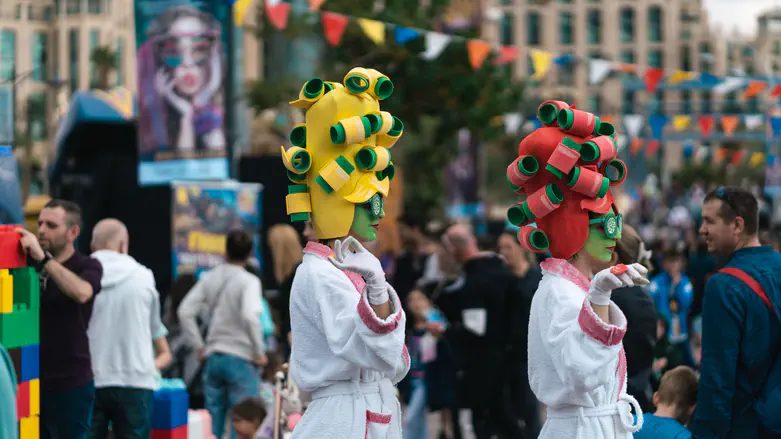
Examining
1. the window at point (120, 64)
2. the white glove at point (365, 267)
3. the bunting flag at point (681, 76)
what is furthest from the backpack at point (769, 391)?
the window at point (120, 64)

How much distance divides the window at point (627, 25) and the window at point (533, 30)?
7004 millimetres

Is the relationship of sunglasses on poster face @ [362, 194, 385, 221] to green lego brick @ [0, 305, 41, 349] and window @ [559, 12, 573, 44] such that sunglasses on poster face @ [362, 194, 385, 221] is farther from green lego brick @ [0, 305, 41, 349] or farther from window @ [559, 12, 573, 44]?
window @ [559, 12, 573, 44]

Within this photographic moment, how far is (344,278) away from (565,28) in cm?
9794

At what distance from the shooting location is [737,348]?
5.40m

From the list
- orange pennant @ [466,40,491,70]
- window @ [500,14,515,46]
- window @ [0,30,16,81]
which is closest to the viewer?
window @ [0,30,16,81]

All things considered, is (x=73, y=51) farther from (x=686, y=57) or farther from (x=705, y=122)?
(x=705, y=122)

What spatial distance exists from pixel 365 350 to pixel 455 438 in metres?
5.57

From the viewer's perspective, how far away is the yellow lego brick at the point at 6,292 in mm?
5660

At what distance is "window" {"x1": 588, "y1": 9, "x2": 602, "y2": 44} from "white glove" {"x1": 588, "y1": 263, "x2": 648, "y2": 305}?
9746 centimetres

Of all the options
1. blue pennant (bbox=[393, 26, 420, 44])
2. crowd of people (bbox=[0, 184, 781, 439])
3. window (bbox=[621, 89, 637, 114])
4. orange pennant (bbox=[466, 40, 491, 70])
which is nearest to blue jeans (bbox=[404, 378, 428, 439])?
crowd of people (bbox=[0, 184, 781, 439])

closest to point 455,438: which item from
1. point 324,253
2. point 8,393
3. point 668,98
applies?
point 324,253

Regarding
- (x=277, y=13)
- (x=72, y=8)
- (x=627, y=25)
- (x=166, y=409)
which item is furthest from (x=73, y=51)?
(x=166, y=409)

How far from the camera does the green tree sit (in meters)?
20.5

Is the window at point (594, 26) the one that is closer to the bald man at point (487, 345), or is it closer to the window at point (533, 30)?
the window at point (533, 30)
